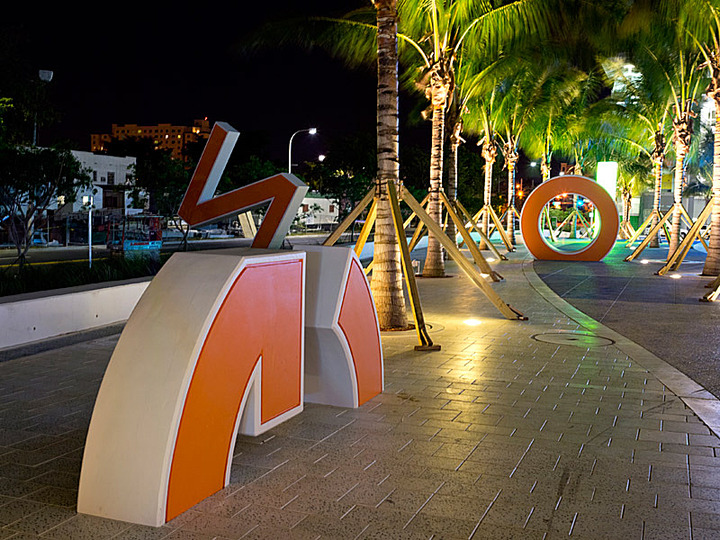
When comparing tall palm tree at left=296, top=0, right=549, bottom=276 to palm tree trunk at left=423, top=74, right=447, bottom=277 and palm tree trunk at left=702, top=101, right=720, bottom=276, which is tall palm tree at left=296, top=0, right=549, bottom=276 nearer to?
palm tree trunk at left=423, top=74, right=447, bottom=277

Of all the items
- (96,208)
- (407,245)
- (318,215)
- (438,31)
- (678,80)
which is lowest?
(407,245)

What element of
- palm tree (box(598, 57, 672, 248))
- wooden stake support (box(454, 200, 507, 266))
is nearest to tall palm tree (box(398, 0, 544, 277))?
wooden stake support (box(454, 200, 507, 266))

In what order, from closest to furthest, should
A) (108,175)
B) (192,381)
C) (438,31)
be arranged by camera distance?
(192,381)
(438,31)
(108,175)

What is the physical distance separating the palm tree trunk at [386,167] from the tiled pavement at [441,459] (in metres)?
2.32

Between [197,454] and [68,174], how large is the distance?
42.7ft

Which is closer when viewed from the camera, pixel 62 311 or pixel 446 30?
pixel 62 311

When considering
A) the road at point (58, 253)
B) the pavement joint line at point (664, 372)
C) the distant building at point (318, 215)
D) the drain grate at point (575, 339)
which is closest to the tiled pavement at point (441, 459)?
the pavement joint line at point (664, 372)

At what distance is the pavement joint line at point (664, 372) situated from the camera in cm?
682

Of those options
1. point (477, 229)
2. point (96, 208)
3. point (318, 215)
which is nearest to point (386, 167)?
point (477, 229)

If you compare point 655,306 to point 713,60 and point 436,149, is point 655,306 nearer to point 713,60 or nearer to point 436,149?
point 436,149

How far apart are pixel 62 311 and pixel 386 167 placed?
4925mm

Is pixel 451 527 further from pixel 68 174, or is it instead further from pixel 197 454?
pixel 68 174

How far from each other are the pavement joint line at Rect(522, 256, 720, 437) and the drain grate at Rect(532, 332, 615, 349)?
0.65 feet

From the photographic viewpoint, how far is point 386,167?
10820mm
